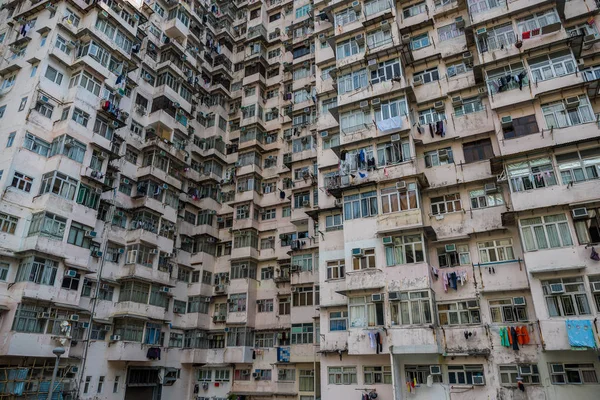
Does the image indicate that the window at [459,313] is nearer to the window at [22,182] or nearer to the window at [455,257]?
the window at [455,257]

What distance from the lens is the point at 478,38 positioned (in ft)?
73.3

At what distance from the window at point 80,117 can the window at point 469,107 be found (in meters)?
23.0

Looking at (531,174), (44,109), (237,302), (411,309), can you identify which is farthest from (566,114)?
(44,109)

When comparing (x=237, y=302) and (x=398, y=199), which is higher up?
(x=398, y=199)

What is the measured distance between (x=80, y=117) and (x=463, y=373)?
26.5 metres

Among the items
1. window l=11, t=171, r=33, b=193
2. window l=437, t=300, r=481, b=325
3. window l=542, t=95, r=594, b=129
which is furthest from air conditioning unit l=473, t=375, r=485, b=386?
window l=11, t=171, r=33, b=193

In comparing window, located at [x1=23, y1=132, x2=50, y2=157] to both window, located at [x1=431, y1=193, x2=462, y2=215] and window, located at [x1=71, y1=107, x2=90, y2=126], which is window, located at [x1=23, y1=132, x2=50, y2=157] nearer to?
window, located at [x1=71, y1=107, x2=90, y2=126]

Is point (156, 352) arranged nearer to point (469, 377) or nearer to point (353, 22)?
point (469, 377)

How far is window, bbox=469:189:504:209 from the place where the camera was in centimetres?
2062

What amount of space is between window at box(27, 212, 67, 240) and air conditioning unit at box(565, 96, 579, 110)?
90.4ft

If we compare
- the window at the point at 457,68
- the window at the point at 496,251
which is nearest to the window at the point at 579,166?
the window at the point at 496,251

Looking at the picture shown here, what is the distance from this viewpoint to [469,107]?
2275 cm

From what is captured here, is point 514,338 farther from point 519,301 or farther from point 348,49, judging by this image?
point 348,49

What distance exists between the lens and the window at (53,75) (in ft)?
83.8
